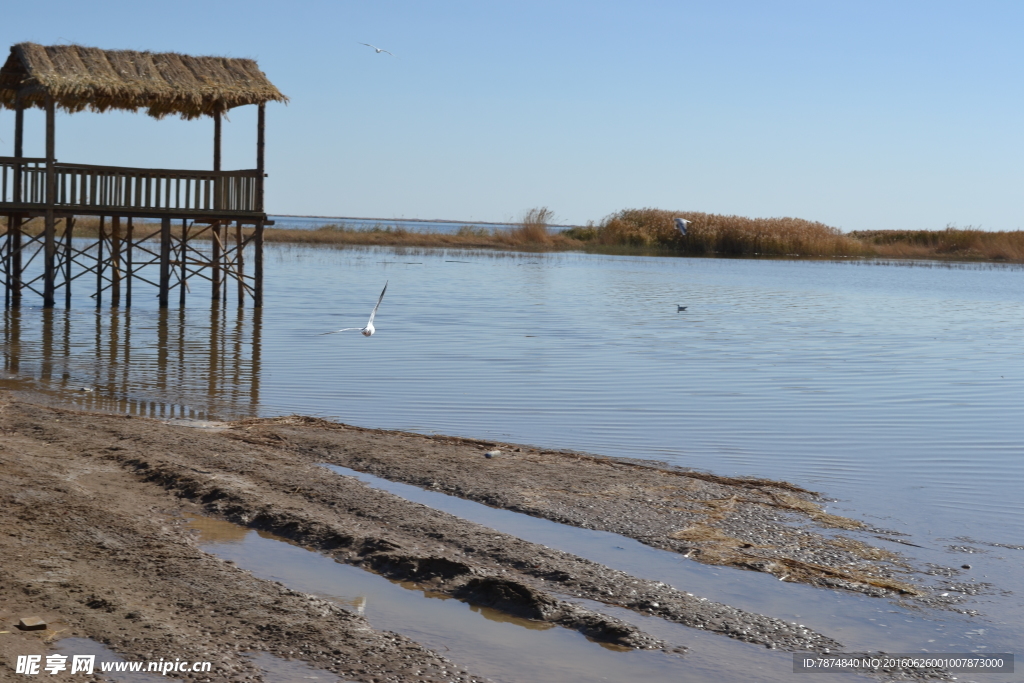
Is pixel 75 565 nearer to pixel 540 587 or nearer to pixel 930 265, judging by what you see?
pixel 540 587

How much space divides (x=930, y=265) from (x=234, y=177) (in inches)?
1770

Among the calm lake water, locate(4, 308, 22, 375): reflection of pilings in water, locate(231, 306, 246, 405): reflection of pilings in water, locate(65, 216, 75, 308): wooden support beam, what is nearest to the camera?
the calm lake water

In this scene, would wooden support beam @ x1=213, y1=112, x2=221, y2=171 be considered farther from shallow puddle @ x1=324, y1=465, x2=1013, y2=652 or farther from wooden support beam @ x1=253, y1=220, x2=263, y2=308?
shallow puddle @ x1=324, y1=465, x2=1013, y2=652

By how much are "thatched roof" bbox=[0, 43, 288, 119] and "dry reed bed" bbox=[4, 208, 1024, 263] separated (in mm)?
35995

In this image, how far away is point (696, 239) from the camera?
186 feet

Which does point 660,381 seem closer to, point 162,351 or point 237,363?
point 237,363

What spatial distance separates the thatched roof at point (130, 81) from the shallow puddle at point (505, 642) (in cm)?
1453

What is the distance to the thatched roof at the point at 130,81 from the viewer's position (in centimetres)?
1733

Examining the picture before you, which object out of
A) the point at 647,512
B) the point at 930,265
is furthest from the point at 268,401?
the point at 930,265

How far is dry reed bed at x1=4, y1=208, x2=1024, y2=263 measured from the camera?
56.8 meters

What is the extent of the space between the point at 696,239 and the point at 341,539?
52921 millimetres

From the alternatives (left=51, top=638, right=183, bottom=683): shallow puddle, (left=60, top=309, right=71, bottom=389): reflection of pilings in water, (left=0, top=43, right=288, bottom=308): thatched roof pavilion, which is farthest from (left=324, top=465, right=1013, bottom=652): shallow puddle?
(left=0, top=43, right=288, bottom=308): thatched roof pavilion

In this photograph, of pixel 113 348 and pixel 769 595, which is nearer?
pixel 769 595

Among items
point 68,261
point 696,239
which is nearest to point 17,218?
point 68,261
